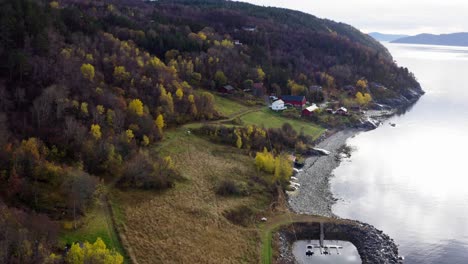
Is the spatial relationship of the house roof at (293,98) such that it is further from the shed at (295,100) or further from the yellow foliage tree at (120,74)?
the yellow foliage tree at (120,74)

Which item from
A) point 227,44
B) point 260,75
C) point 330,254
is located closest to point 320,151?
point 330,254

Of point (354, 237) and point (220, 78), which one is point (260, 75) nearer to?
point (220, 78)

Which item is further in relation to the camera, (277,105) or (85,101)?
(277,105)

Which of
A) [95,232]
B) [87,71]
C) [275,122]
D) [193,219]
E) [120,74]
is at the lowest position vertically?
[193,219]

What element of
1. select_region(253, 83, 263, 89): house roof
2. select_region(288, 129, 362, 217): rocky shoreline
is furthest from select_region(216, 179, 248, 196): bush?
select_region(253, 83, 263, 89): house roof

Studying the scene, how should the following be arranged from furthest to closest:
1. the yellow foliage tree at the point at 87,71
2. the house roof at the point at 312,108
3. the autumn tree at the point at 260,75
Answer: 1. the autumn tree at the point at 260,75
2. the house roof at the point at 312,108
3. the yellow foliage tree at the point at 87,71

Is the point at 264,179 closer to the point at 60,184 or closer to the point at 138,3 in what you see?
the point at 60,184

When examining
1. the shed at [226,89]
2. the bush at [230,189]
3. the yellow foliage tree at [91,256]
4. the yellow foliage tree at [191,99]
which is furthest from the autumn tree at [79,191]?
the shed at [226,89]
